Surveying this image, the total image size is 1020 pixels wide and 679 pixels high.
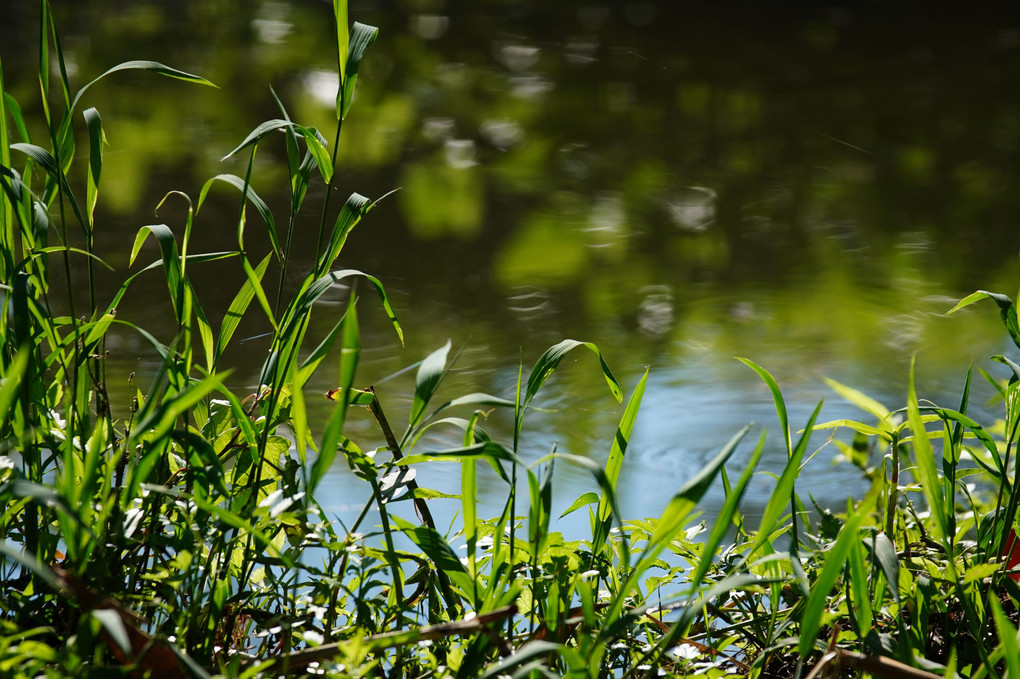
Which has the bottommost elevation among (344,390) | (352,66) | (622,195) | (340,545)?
(622,195)

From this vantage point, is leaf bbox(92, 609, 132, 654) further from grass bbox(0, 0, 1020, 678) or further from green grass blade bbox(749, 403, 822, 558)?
green grass blade bbox(749, 403, 822, 558)

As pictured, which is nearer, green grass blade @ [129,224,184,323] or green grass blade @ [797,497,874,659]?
green grass blade @ [797,497,874,659]

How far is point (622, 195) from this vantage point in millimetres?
2924

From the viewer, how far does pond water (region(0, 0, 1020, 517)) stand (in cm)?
192

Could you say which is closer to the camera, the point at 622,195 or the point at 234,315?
the point at 234,315

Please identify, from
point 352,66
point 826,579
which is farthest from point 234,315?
point 826,579

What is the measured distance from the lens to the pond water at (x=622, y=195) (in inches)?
75.4

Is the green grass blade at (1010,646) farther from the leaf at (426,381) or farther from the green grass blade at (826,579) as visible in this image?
the leaf at (426,381)

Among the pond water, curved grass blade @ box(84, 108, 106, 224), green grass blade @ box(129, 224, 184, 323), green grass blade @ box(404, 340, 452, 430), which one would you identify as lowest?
the pond water

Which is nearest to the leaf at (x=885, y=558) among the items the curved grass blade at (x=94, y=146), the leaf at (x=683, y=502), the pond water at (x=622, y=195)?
the leaf at (x=683, y=502)

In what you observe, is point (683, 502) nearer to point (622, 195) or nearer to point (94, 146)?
point (94, 146)

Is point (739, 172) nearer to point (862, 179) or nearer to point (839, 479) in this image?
point (862, 179)

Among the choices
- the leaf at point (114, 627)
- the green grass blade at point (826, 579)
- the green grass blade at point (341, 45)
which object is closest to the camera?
the leaf at point (114, 627)

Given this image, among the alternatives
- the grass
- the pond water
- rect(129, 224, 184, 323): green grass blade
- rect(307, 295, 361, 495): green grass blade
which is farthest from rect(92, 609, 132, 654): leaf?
the pond water
